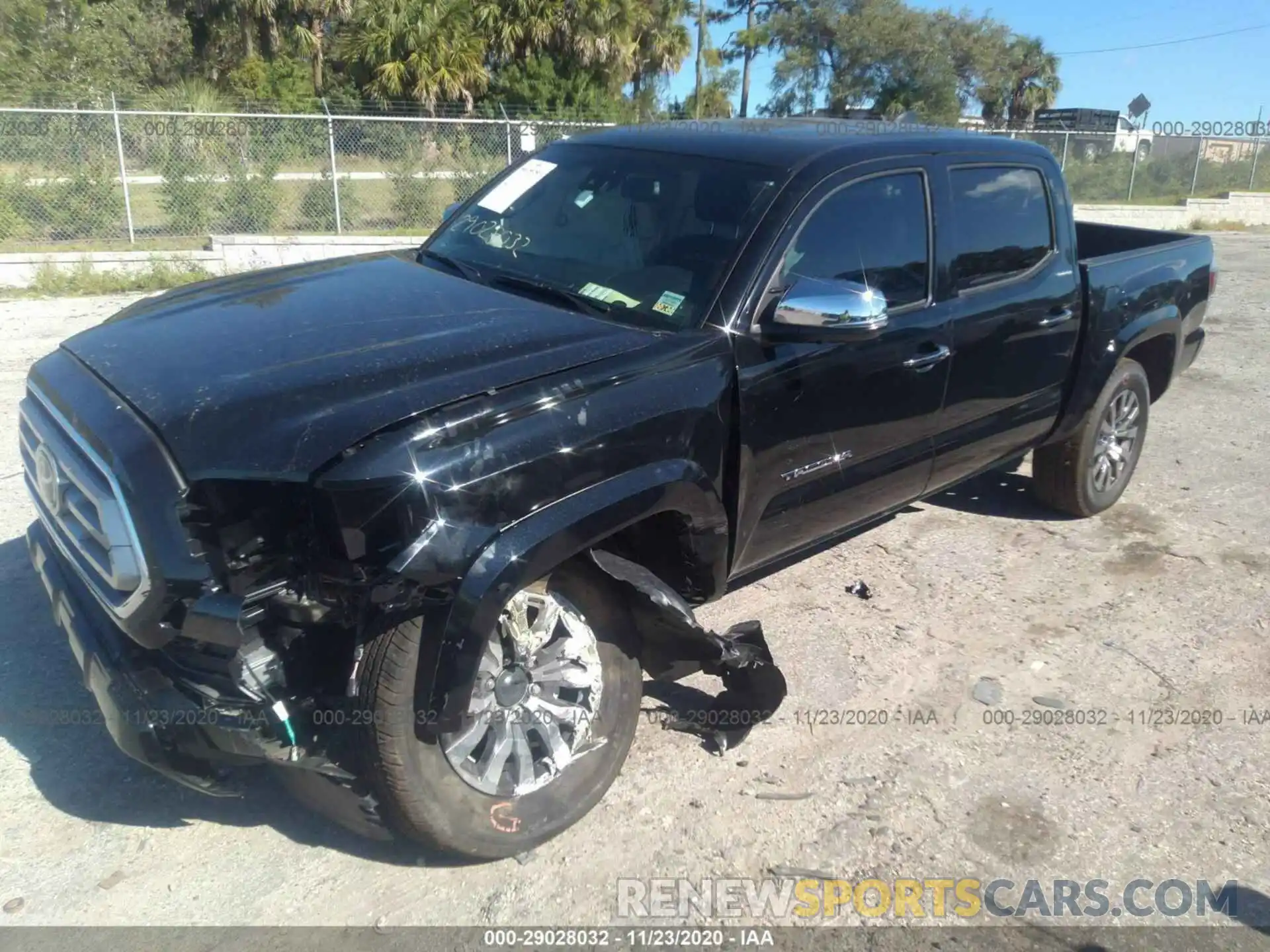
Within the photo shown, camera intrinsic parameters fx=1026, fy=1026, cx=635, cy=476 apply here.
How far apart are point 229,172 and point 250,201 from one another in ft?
1.45

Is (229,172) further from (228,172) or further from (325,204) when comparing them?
(325,204)

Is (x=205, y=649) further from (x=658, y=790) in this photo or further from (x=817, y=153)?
(x=817, y=153)

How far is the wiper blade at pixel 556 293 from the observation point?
135 inches

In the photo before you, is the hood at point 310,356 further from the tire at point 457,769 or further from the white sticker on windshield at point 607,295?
the tire at point 457,769

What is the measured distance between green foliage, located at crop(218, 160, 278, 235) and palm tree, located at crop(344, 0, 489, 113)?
1117 centimetres

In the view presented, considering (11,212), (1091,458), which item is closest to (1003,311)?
(1091,458)

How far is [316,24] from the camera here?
30.2m

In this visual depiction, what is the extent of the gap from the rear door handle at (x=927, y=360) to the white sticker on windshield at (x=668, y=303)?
3.25 feet

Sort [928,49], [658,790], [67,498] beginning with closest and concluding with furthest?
[67,498], [658,790], [928,49]

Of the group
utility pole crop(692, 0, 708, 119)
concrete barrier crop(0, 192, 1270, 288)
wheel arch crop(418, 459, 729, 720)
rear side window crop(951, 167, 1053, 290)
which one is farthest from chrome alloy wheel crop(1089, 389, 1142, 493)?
utility pole crop(692, 0, 708, 119)

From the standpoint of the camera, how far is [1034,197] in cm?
471

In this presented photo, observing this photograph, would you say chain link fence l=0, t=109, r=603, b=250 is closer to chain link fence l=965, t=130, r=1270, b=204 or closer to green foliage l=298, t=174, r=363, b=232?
green foliage l=298, t=174, r=363, b=232

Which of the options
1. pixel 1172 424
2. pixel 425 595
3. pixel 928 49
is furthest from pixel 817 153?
pixel 928 49

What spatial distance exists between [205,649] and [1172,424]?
7109mm
